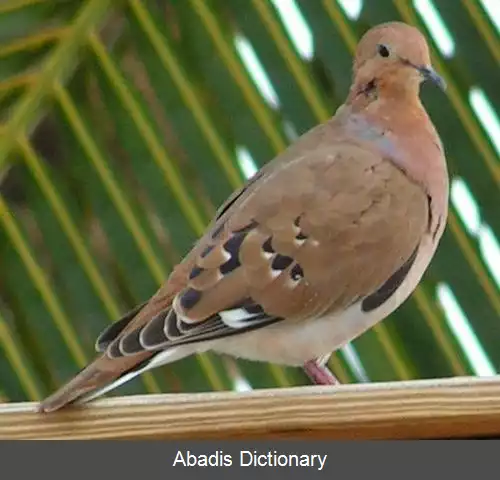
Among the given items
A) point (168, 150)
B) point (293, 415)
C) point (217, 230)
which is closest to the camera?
point (293, 415)

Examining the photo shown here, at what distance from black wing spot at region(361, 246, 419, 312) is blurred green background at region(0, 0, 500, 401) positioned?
0.17 metres

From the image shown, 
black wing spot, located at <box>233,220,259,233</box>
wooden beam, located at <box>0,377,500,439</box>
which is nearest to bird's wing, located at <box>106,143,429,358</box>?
black wing spot, located at <box>233,220,259,233</box>

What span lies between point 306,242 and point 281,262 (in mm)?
27

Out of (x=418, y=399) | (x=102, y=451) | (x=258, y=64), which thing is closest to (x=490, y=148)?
(x=258, y=64)

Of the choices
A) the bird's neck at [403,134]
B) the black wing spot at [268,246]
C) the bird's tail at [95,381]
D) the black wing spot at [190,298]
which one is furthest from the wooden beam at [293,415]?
the bird's neck at [403,134]

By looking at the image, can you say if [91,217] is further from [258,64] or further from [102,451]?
[102,451]

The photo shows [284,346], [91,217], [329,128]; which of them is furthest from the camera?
[91,217]

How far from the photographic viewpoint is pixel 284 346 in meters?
1.15

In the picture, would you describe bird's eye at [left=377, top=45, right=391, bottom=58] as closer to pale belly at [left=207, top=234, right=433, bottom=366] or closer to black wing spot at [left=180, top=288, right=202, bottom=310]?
pale belly at [left=207, top=234, right=433, bottom=366]

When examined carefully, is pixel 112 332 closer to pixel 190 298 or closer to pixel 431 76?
pixel 190 298

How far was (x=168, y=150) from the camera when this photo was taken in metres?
1.46

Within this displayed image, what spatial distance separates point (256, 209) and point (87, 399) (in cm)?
26

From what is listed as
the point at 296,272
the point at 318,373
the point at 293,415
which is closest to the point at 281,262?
the point at 296,272

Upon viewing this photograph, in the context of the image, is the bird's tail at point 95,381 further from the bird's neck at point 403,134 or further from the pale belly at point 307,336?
the bird's neck at point 403,134
